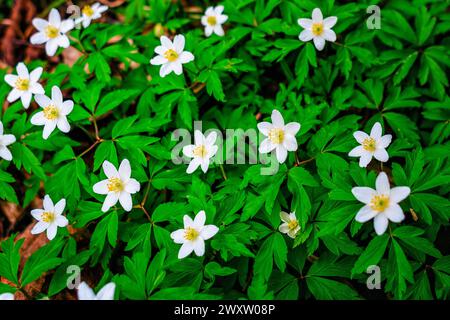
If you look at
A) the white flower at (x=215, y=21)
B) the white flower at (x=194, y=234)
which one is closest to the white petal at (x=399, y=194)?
the white flower at (x=194, y=234)

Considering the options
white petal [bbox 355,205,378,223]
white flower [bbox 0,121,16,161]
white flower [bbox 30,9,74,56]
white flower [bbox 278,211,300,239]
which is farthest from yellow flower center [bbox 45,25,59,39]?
white petal [bbox 355,205,378,223]

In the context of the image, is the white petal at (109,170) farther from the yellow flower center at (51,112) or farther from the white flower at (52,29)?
the white flower at (52,29)

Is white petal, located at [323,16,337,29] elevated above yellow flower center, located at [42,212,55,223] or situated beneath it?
elevated above

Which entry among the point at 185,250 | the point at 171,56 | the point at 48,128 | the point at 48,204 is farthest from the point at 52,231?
the point at 171,56

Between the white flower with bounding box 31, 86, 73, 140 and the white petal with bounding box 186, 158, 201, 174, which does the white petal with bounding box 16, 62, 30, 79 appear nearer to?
the white flower with bounding box 31, 86, 73, 140
